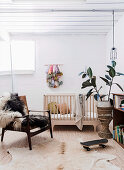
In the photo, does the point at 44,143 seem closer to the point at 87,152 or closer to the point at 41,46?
the point at 87,152

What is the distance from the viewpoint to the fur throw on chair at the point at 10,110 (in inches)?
114

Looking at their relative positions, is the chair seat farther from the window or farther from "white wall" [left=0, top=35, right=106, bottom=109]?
the window

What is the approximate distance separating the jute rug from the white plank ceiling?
8.13ft

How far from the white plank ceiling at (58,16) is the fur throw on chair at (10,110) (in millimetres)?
1681

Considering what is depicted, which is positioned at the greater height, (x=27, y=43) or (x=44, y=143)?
(x=27, y=43)

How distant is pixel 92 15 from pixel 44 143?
8.99ft

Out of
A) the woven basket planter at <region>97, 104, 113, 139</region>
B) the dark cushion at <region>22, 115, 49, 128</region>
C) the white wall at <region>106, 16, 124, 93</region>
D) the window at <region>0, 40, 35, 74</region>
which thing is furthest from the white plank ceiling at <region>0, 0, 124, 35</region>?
the dark cushion at <region>22, 115, 49, 128</region>

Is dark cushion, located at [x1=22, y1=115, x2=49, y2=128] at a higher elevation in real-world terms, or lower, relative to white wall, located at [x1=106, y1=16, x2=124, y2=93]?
lower

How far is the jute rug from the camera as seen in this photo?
7.20 feet

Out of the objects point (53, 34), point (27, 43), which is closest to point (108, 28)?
point (53, 34)

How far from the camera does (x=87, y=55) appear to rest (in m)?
4.98

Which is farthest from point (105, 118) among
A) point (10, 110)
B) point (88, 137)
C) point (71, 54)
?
point (71, 54)

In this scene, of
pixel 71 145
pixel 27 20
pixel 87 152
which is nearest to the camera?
pixel 87 152

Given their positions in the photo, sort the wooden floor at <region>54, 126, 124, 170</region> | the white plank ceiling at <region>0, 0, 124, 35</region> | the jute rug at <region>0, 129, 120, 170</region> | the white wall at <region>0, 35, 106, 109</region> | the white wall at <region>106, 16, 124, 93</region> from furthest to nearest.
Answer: the white wall at <region>0, 35, 106, 109</region>, the white wall at <region>106, 16, 124, 93</region>, the white plank ceiling at <region>0, 0, 124, 35</region>, the wooden floor at <region>54, 126, 124, 170</region>, the jute rug at <region>0, 129, 120, 170</region>
